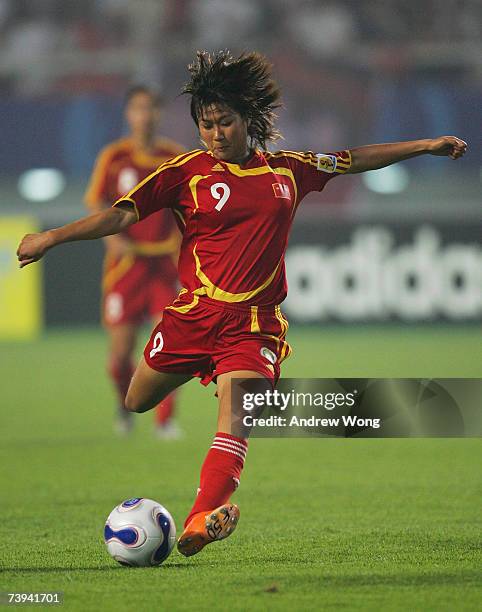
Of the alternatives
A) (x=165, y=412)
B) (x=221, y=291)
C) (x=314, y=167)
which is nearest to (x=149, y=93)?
(x=165, y=412)

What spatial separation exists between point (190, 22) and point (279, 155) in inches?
560

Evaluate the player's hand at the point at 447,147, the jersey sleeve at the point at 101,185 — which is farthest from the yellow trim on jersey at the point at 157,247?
the player's hand at the point at 447,147

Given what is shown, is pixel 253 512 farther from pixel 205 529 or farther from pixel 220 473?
pixel 205 529

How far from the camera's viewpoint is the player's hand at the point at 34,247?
413 cm

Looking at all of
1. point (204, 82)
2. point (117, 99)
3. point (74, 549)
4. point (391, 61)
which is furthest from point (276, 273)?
point (391, 61)

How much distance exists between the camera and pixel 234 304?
4.54 meters

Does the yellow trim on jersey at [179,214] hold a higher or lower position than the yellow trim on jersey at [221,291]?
higher

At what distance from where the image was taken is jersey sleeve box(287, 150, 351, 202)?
4.72 m

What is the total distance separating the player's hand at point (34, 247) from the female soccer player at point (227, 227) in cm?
29

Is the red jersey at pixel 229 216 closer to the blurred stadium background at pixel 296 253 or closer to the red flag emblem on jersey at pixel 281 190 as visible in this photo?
the red flag emblem on jersey at pixel 281 190

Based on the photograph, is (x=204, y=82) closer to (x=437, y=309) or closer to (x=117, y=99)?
(x=437, y=309)

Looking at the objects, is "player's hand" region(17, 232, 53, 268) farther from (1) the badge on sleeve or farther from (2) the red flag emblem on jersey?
(1) the badge on sleeve

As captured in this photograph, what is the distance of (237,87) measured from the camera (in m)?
4.54

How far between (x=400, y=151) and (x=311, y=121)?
1280 centimetres
